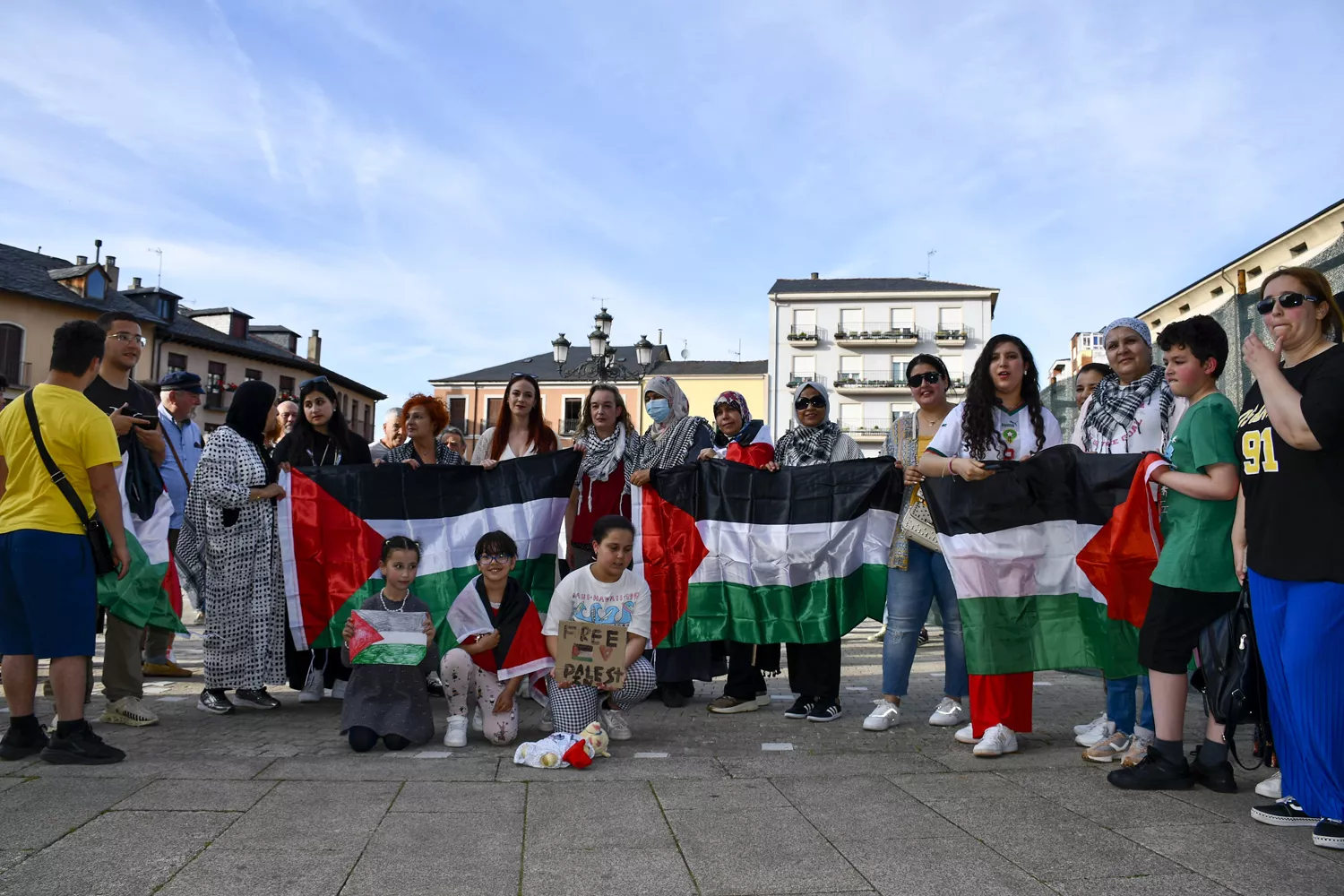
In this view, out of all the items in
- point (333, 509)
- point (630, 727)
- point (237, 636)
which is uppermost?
point (333, 509)

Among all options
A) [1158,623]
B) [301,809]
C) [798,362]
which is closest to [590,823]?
[301,809]

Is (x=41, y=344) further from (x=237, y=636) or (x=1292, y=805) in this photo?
(x=1292, y=805)

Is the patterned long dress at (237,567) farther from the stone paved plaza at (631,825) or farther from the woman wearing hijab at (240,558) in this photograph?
the stone paved plaza at (631,825)

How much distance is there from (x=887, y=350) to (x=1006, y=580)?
56.5 m

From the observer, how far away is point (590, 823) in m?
3.25

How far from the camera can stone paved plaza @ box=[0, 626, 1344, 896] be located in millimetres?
2680

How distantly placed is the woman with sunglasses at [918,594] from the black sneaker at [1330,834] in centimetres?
220

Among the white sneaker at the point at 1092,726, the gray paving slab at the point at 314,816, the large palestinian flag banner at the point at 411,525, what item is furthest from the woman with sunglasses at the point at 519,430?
the white sneaker at the point at 1092,726

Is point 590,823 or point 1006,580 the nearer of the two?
point 590,823

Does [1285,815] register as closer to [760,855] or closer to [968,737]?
[968,737]

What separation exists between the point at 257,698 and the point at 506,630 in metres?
1.72

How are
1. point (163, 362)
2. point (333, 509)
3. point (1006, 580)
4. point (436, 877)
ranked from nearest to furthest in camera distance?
point (436, 877), point (1006, 580), point (333, 509), point (163, 362)

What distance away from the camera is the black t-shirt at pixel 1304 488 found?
3.07 m

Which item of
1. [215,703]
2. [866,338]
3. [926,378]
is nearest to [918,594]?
[926,378]
